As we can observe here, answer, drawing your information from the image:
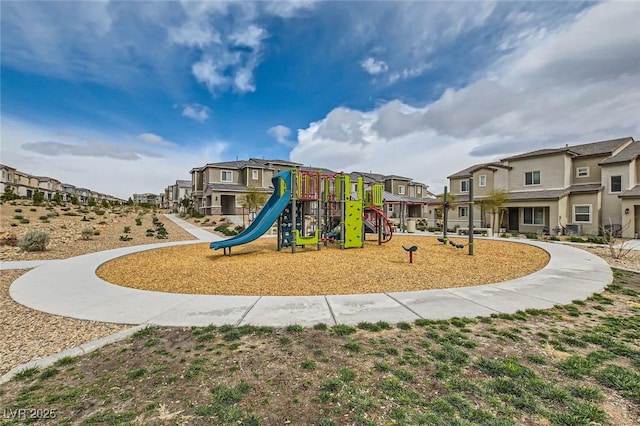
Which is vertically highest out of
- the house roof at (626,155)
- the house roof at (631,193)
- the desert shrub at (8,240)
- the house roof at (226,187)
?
the house roof at (626,155)

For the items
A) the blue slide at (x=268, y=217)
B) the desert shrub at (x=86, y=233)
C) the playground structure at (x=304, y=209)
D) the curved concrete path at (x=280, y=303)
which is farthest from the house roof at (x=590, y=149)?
the desert shrub at (x=86, y=233)

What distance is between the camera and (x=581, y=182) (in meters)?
22.5

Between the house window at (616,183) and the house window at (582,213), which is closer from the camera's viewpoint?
the house window at (616,183)

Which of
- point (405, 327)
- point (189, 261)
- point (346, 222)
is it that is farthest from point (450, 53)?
point (189, 261)

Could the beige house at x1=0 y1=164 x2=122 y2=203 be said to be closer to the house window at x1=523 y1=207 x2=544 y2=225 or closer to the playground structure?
the playground structure

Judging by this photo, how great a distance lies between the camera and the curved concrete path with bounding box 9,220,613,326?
4.82 meters

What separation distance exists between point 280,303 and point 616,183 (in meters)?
27.2

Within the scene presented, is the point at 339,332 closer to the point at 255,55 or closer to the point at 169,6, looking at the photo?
the point at 169,6

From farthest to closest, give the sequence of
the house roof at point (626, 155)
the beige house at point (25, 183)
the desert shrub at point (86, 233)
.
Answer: the beige house at point (25, 183), the house roof at point (626, 155), the desert shrub at point (86, 233)

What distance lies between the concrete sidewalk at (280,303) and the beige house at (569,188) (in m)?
12.6

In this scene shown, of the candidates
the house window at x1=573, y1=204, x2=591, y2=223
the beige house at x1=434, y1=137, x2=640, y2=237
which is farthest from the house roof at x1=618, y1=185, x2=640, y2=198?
the house window at x1=573, y1=204, x2=591, y2=223

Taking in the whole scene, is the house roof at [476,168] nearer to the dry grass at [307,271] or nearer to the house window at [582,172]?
the house window at [582,172]

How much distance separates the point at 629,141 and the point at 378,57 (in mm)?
22864

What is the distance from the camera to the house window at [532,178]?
2395 cm
